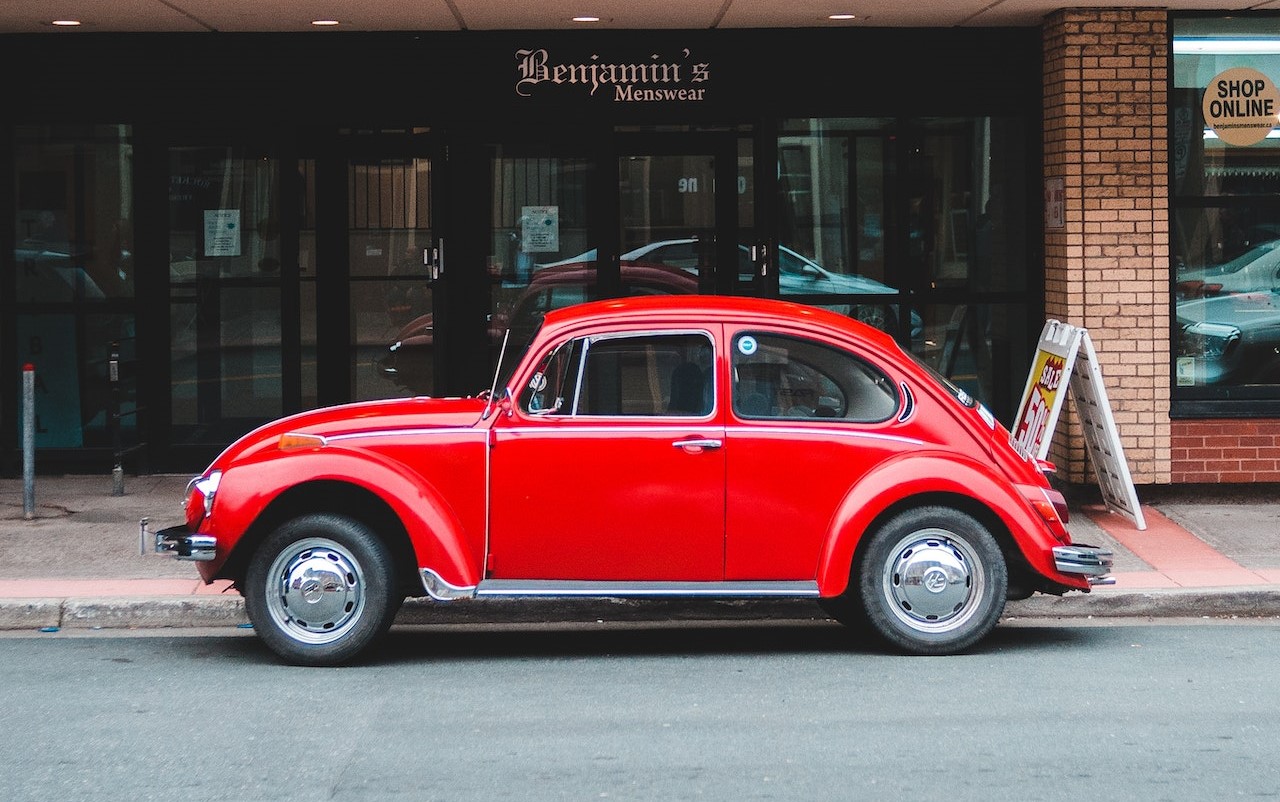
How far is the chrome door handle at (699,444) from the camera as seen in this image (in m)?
7.30

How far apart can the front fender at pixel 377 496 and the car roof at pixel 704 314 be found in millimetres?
974

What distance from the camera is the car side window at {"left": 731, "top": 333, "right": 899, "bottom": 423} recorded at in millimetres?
7457

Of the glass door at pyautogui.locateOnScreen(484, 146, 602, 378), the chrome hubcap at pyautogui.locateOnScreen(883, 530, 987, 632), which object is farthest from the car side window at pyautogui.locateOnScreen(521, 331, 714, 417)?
the glass door at pyautogui.locateOnScreen(484, 146, 602, 378)

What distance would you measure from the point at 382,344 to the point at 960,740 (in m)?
7.46

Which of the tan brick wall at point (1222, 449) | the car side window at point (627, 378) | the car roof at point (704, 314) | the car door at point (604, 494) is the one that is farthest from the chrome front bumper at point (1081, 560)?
the tan brick wall at point (1222, 449)

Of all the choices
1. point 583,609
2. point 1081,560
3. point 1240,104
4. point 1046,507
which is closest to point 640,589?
point 583,609

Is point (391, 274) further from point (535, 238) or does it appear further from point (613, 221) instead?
point (613, 221)

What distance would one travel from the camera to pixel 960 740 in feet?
20.0

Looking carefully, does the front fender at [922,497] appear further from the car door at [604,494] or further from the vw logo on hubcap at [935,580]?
the car door at [604,494]

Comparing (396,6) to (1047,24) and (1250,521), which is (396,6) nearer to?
(1047,24)

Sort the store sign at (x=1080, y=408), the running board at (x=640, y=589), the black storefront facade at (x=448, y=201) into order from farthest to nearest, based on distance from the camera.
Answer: the black storefront facade at (x=448, y=201) < the store sign at (x=1080, y=408) < the running board at (x=640, y=589)

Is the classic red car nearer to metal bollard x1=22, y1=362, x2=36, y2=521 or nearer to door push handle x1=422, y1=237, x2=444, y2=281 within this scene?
metal bollard x1=22, y1=362, x2=36, y2=521

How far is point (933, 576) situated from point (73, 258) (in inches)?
307

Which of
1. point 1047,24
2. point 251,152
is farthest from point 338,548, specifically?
point 1047,24
